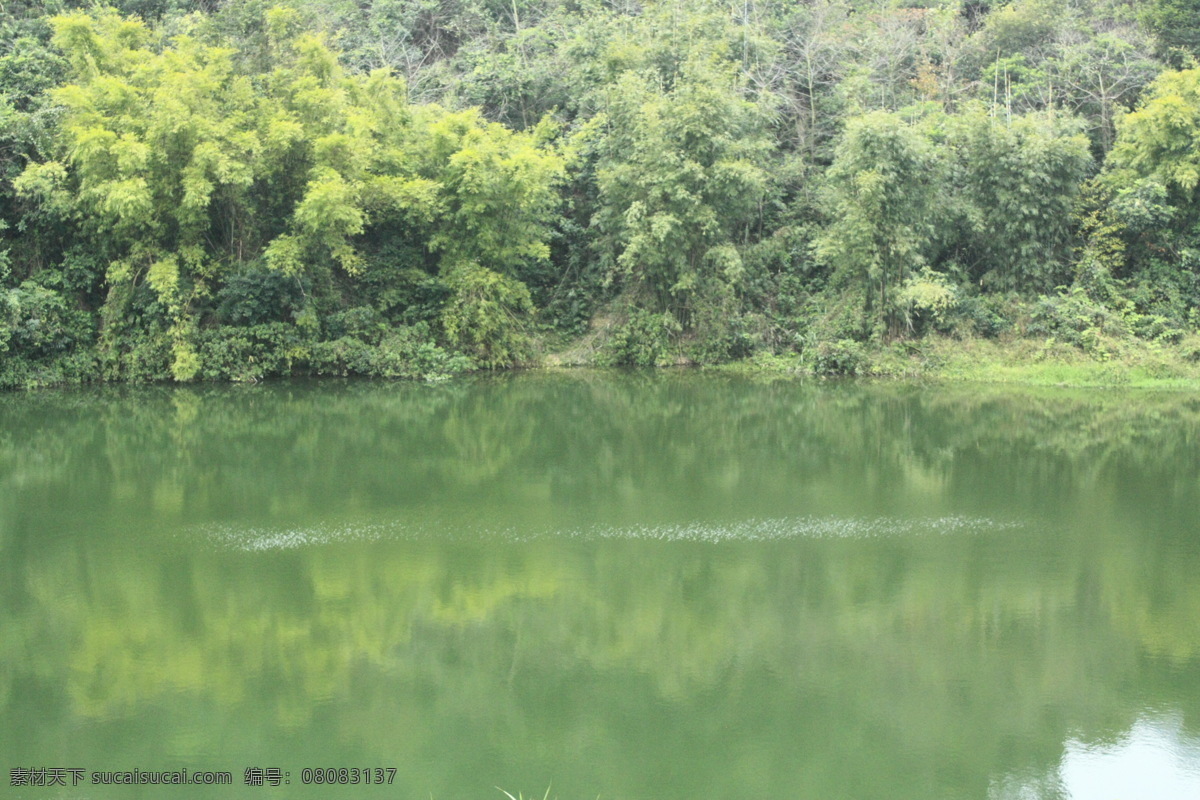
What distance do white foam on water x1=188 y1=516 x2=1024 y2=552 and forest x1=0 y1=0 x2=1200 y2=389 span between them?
32.9 ft

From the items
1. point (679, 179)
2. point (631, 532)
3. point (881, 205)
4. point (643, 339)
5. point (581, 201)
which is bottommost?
point (631, 532)

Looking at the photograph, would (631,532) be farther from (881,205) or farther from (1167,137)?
(1167,137)

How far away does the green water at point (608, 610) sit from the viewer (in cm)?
643

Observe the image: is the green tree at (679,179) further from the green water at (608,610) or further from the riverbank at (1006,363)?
the green water at (608,610)

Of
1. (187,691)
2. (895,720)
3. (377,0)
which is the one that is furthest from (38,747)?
(377,0)

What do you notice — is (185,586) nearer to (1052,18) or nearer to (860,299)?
(860,299)

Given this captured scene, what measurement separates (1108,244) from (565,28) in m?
14.2

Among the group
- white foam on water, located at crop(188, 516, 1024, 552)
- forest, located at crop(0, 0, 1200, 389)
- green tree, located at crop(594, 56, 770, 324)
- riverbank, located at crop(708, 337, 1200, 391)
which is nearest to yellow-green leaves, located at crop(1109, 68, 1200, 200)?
forest, located at crop(0, 0, 1200, 389)

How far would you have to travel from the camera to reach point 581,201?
2528 centimetres

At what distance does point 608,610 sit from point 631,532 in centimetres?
230

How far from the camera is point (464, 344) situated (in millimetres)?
22766

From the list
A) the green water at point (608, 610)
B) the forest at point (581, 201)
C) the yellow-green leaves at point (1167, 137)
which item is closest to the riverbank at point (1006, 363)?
the forest at point (581, 201)

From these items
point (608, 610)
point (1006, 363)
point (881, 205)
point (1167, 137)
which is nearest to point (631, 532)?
point (608, 610)

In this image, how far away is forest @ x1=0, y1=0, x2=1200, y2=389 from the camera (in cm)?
1989
